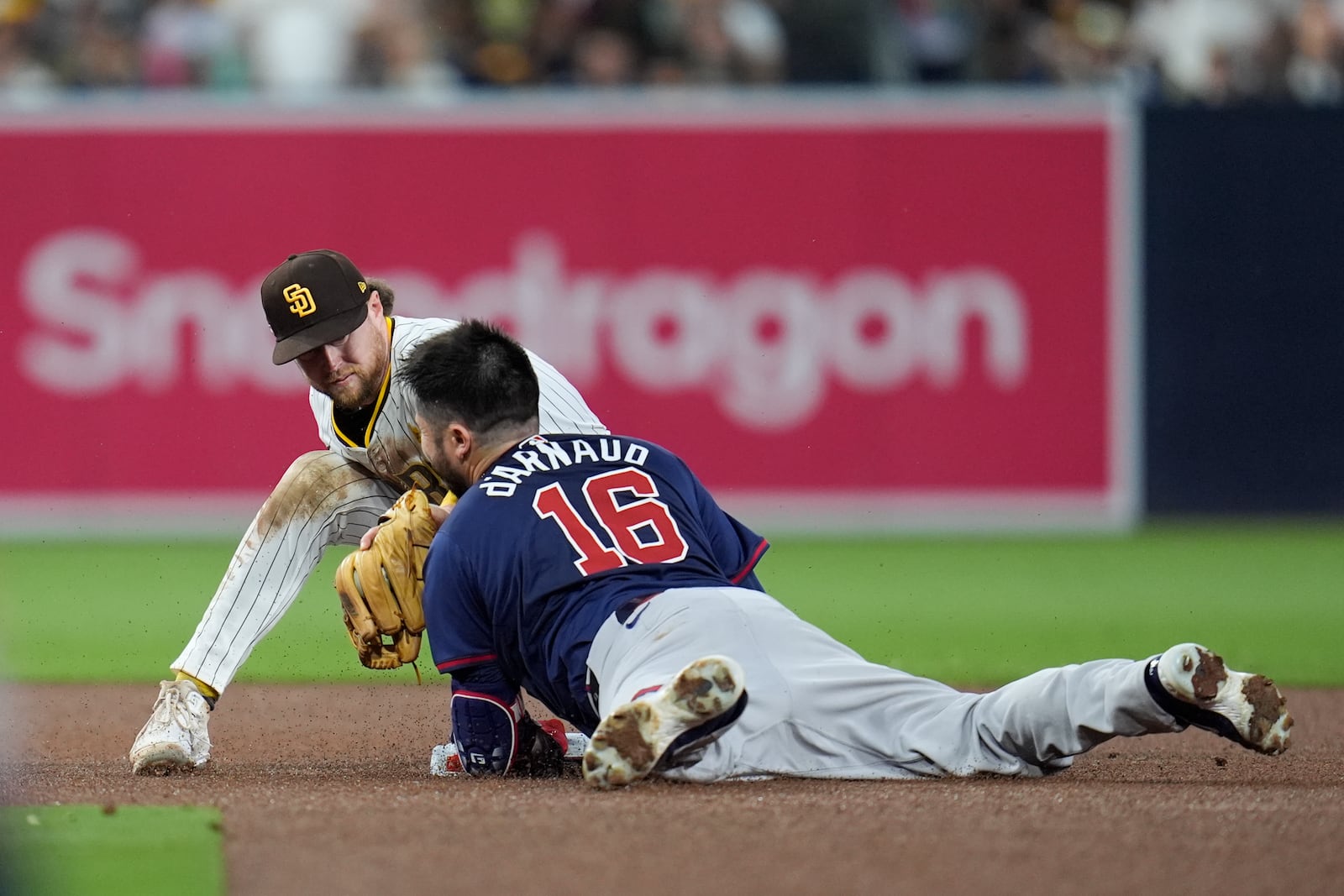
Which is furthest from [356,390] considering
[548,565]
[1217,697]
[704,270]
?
[704,270]

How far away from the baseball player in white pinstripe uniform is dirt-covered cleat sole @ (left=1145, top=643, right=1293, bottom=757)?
69.8 inches

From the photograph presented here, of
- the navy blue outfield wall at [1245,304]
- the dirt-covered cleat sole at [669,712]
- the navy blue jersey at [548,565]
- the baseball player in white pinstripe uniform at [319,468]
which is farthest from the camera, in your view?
the navy blue outfield wall at [1245,304]

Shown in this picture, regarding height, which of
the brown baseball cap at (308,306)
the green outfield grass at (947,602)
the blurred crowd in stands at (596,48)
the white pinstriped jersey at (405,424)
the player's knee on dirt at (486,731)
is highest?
the blurred crowd in stands at (596,48)

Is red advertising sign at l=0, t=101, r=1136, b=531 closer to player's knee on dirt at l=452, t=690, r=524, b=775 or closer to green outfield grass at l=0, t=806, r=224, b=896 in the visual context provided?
player's knee on dirt at l=452, t=690, r=524, b=775

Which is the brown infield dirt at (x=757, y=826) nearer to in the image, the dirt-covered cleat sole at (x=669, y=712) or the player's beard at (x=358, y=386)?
the dirt-covered cleat sole at (x=669, y=712)

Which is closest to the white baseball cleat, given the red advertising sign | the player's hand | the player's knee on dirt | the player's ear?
the player's hand

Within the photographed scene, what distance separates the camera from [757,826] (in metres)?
3.85

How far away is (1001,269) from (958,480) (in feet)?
4.52

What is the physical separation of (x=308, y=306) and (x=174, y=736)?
121 centimetres

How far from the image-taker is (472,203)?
11.8 meters

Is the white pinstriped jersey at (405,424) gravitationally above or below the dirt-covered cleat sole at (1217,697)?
above

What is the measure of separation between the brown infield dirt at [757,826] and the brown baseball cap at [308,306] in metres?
1.18

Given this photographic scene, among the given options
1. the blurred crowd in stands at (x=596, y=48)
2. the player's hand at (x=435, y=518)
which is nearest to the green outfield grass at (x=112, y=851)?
the player's hand at (x=435, y=518)

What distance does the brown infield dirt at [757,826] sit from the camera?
3410 millimetres
